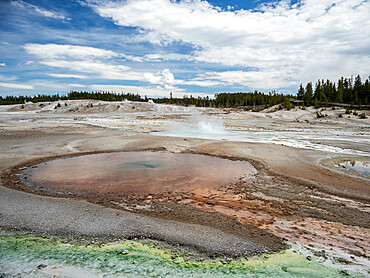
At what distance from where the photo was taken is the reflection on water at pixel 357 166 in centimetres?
1281

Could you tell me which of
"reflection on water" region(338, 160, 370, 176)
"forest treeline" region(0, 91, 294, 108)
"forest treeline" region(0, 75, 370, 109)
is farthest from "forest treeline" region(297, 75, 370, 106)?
"reflection on water" region(338, 160, 370, 176)

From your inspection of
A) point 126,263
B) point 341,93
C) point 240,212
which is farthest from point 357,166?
point 341,93

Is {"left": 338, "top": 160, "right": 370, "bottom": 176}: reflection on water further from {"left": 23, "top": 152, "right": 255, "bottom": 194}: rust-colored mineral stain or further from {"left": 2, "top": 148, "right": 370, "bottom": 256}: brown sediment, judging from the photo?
{"left": 23, "top": 152, "right": 255, "bottom": 194}: rust-colored mineral stain

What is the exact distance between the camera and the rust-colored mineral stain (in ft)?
32.1

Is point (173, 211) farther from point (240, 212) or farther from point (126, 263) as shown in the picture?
point (126, 263)

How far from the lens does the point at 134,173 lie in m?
11.8

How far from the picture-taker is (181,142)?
20.6m

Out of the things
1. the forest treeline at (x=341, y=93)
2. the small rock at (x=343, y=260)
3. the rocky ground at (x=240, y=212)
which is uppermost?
the forest treeline at (x=341, y=93)

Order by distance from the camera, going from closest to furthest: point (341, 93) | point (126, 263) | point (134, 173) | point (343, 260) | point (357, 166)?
point (126, 263) → point (343, 260) → point (134, 173) → point (357, 166) → point (341, 93)

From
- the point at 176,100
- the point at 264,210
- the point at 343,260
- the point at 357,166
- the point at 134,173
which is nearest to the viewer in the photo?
the point at 343,260

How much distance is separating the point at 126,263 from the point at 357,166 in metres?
14.1

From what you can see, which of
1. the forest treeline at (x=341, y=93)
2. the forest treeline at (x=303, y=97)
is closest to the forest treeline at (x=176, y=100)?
the forest treeline at (x=303, y=97)

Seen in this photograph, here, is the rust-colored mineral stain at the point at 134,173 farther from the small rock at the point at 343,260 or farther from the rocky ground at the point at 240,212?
the small rock at the point at 343,260

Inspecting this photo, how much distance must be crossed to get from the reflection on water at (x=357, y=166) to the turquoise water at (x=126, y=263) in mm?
10059
